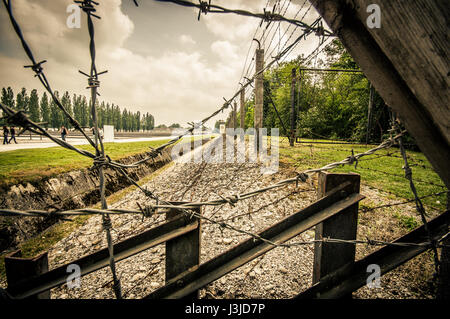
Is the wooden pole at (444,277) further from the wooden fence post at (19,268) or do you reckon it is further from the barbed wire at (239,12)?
the wooden fence post at (19,268)

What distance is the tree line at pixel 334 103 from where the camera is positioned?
15280 mm

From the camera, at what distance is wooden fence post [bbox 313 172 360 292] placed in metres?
1.28

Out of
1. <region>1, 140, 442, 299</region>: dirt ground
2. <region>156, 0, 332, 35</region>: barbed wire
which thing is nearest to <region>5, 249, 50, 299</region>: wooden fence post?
<region>1, 140, 442, 299</region>: dirt ground

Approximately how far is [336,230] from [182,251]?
1.12 m

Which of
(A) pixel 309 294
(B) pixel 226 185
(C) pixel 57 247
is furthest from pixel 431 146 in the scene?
(C) pixel 57 247

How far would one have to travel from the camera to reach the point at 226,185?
6.43m

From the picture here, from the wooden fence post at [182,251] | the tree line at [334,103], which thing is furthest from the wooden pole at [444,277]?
the tree line at [334,103]

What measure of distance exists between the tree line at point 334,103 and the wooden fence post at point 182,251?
7850 mm

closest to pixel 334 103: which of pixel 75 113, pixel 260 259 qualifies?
pixel 260 259

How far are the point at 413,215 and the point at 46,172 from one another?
377 inches

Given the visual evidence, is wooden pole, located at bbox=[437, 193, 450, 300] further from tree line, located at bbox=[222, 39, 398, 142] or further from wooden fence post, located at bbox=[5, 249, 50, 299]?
tree line, located at bbox=[222, 39, 398, 142]

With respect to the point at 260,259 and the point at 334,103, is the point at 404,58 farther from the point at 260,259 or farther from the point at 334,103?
the point at 334,103

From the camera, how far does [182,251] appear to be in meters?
1.27
